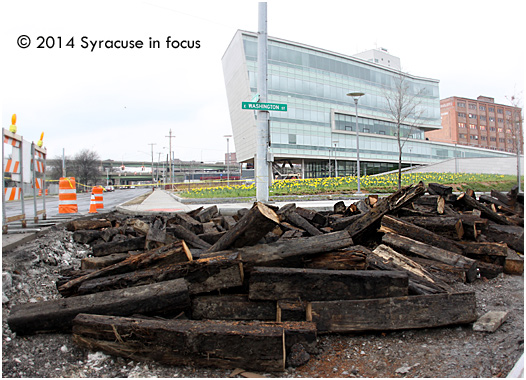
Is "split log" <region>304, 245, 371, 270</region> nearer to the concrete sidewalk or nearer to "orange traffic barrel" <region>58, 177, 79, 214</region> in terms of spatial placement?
the concrete sidewalk

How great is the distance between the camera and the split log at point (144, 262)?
331cm

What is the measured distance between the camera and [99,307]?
2.82 m

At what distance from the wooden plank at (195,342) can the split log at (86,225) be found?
13.5ft

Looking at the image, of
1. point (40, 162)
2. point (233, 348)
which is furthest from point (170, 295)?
point (40, 162)

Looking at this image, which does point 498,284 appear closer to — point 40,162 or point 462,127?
point 462,127

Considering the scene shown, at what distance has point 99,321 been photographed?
2615mm

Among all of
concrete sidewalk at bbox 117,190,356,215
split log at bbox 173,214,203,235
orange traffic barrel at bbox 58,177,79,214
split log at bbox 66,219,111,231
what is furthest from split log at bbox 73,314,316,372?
orange traffic barrel at bbox 58,177,79,214

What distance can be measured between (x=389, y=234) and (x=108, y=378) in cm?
354

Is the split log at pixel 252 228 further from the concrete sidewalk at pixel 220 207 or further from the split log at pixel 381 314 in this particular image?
the concrete sidewalk at pixel 220 207

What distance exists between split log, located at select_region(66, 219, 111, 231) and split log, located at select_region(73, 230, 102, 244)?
14.9 inches

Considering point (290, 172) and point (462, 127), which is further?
point (290, 172)

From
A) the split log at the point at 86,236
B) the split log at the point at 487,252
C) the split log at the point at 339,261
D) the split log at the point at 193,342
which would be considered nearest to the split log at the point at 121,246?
the split log at the point at 86,236

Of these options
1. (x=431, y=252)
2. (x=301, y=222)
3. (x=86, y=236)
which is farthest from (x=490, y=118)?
(x=86, y=236)

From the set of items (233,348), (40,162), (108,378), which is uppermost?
(40,162)
